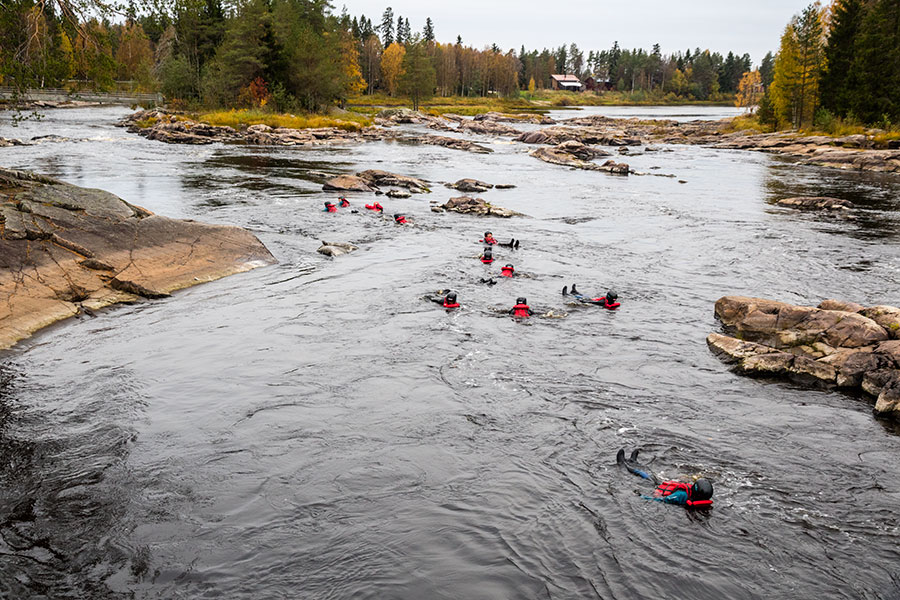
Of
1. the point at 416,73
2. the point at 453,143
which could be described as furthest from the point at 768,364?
the point at 416,73

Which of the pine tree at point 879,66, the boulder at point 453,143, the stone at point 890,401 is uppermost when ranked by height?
the pine tree at point 879,66

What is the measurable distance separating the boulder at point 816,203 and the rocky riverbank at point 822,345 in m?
19.8

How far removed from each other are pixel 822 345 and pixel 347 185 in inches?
950

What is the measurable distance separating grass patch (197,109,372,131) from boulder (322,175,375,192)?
34.5m

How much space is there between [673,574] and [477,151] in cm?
5309

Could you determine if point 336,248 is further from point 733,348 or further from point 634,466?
point 634,466

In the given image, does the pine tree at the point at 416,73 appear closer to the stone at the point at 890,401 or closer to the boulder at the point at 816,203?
the boulder at the point at 816,203

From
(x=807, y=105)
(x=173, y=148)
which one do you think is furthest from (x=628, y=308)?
(x=807, y=105)

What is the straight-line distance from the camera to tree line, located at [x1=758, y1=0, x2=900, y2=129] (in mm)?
55469

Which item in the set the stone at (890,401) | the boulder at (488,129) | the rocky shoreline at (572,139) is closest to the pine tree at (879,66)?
the rocky shoreline at (572,139)

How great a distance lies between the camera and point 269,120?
211 ft

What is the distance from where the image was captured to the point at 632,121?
94938 mm

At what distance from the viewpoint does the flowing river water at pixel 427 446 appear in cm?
649

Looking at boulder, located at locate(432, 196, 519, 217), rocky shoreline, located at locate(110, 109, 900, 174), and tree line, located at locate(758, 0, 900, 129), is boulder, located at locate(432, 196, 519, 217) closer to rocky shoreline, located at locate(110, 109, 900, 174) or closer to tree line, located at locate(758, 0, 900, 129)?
rocky shoreline, located at locate(110, 109, 900, 174)
